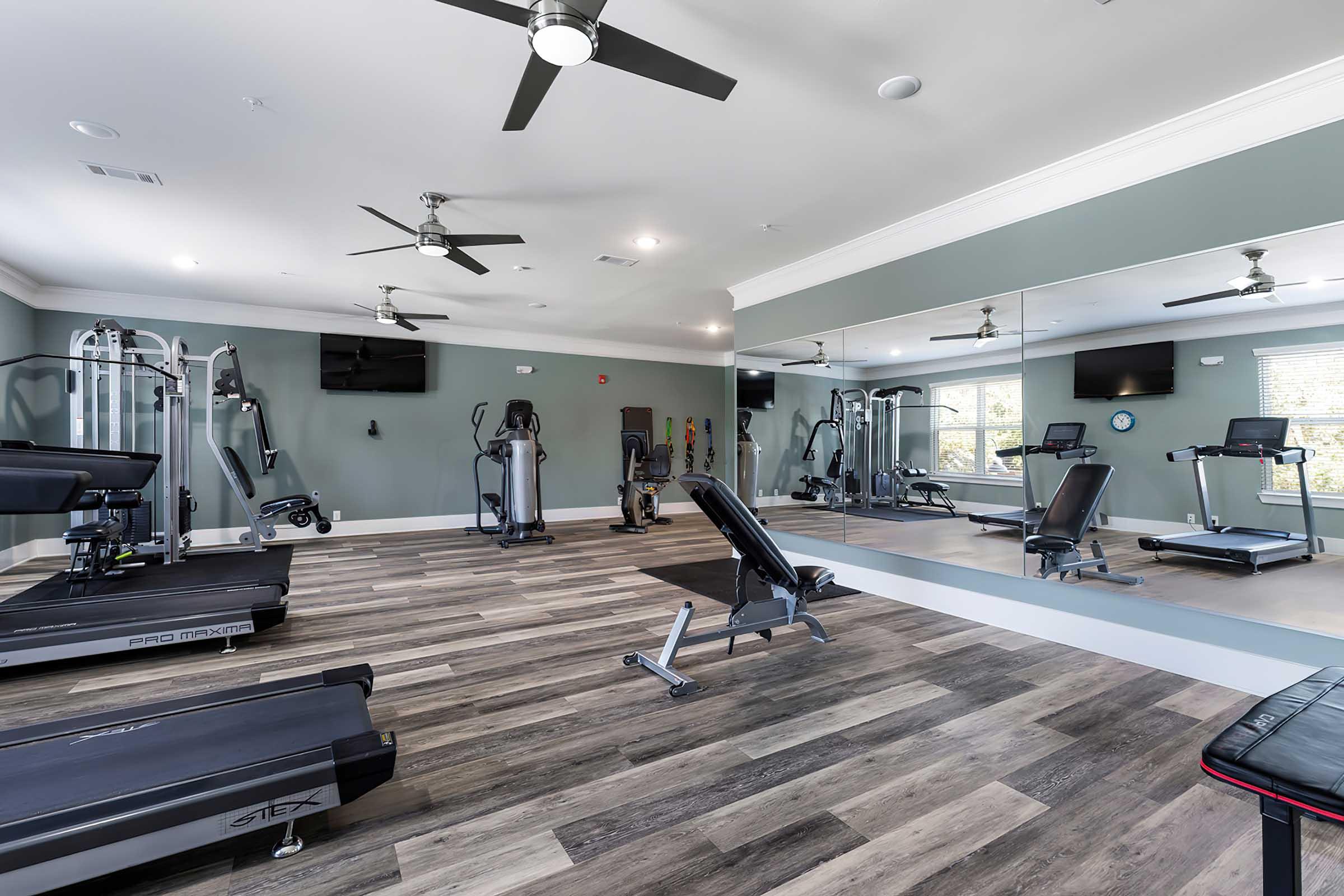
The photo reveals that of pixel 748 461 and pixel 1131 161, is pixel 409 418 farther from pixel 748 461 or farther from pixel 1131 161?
pixel 1131 161

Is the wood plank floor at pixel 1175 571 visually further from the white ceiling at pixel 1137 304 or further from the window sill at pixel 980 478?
the white ceiling at pixel 1137 304

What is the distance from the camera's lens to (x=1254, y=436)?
2688 mm

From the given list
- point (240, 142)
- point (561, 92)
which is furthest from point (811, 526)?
point (240, 142)

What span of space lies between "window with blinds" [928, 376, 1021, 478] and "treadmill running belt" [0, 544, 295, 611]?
14.6ft

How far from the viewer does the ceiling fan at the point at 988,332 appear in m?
3.55

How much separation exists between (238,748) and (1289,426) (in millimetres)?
4203

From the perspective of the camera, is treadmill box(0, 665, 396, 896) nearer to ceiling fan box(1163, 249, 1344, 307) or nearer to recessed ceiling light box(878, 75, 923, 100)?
recessed ceiling light box(878, 75, 923, 100)

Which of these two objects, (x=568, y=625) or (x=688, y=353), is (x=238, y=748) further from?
(x=688, y=353)

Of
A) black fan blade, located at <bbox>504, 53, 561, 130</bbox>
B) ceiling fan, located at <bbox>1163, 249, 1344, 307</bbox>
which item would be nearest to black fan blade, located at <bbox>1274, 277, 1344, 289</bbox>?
ceiling fan, located at <bbox>1163, 249, 1344, 307</bbox>

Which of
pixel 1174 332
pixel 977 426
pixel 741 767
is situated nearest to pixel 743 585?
pixel 741 767

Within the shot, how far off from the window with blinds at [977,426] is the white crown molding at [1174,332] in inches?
5.5

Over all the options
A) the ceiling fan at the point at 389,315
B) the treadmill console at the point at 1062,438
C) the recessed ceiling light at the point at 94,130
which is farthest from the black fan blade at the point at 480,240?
the treadmill console at the point at 1062,438

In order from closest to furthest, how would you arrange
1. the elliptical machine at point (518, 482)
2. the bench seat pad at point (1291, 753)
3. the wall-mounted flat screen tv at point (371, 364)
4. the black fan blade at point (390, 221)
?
the bench seat pad at point (1291, 753) → the black fan blade at point (390, 221) → the elliptical machine at point (518, 482) → the wall-mounted flat screen tv at point (371, 364)

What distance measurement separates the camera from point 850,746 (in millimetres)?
2174
